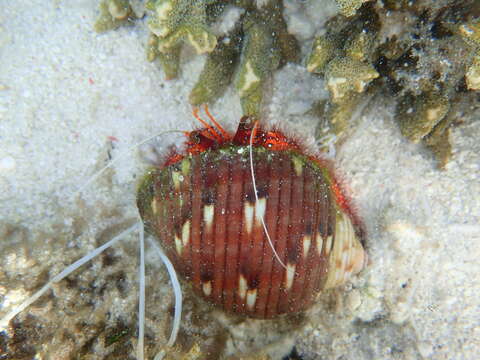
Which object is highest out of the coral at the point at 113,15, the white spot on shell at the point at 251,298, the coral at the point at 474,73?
the coral at the point at 113,15

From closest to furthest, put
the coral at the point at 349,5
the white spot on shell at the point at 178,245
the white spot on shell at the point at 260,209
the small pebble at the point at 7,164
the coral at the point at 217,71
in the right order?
the coral at the point at 349,5
the white spot on shell at the point at 260,209
the white spot on shell at the point at 178,245
the small pebble at the point at 7,164
the coral at the point at 217,71

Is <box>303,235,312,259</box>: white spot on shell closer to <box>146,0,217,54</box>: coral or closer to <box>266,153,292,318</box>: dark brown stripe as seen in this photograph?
<box>266,153,292,318</box>: dark brown stripe

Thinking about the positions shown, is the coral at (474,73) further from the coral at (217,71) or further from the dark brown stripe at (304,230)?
the coral at (217,71)

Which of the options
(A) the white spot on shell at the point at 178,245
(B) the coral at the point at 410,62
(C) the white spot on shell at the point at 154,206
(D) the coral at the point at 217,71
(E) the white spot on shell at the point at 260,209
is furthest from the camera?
(D) the coral at the point at 217,71

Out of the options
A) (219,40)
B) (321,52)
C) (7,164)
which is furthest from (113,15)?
(321,52)

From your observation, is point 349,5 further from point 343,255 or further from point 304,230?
point 343,255

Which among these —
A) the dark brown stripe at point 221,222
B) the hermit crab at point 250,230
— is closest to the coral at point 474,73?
the hermit crab at point 250,230

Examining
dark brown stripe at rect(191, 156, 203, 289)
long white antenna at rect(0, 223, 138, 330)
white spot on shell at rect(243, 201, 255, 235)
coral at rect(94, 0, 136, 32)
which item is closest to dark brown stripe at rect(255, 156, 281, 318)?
white spot on shell at rect(243, 201, 255, 235)

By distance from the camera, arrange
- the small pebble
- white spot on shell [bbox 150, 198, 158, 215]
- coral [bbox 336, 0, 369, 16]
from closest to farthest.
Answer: coral [bbox 336, 0, 369, 16]
white spot on shell [bbox 150, 198, 158, 215]
the small pebble

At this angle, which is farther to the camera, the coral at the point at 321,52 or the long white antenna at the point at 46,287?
the coral at the point at 321,52

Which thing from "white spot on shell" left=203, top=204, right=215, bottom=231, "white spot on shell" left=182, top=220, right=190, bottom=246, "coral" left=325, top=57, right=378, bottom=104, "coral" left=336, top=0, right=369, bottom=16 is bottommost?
"white spot on shell" left=182, top=220, right=190, bottom=246
